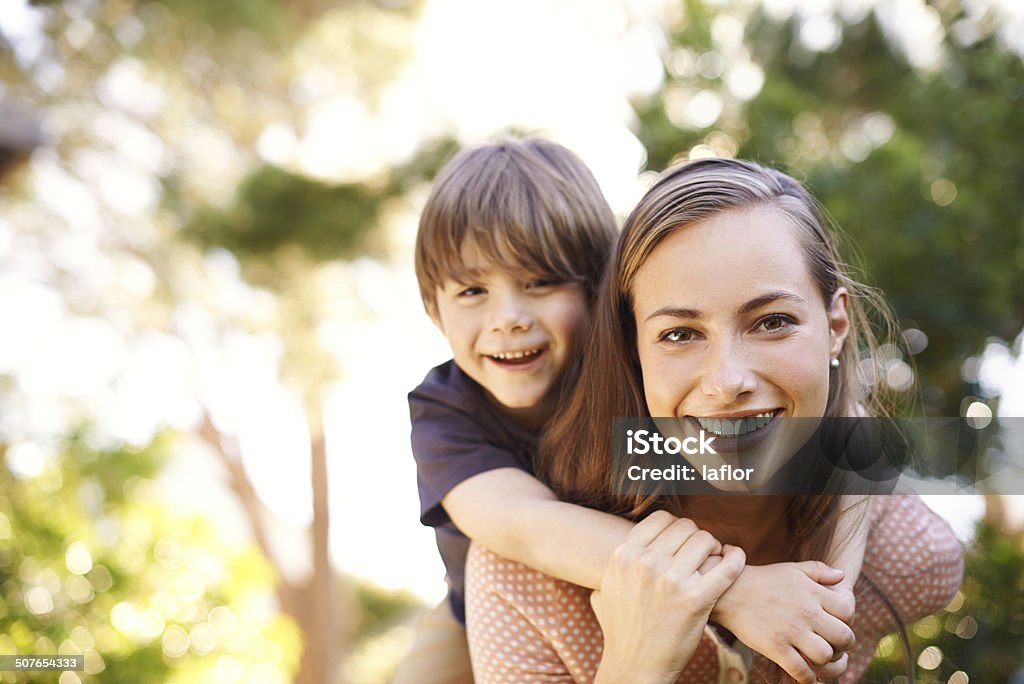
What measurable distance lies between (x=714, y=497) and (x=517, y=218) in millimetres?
565

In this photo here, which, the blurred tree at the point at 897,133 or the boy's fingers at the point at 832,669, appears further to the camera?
the blurred tree at the point at 897,133

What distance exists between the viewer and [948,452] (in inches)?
67.5

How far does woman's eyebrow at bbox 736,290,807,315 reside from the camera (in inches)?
40.8

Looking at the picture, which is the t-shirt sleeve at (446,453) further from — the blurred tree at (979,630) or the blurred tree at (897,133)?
the blurred tree at (897,133)

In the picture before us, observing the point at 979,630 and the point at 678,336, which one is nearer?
the point at 678,336

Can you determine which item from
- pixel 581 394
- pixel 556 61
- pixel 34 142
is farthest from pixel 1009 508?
pixel 556 61

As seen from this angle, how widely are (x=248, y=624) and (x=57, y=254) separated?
13.8 ft

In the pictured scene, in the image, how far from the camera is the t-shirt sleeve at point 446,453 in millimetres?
1367

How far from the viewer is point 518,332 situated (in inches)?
56.1

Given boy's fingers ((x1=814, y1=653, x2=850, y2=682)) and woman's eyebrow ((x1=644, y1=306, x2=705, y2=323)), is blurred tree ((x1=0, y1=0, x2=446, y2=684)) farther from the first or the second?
boy's fingers ((x1=814, y1=653, x2=850, y2=682))

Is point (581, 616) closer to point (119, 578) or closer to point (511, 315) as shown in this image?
point (511, 315)

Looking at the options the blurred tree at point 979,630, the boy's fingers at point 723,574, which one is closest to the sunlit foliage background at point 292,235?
the blurred tree at point 979,630

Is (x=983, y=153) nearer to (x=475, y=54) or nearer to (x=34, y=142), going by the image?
(x=34, y=142)

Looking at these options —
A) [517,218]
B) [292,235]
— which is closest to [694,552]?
[517,218]
